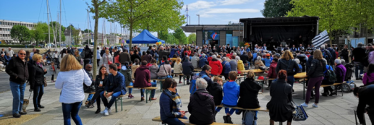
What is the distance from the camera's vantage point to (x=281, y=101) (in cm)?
494

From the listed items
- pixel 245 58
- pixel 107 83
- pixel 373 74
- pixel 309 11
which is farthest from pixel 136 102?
pixel 309 11

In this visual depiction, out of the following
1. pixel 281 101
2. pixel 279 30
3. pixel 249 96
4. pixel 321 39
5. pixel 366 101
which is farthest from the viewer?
pixel 279 30

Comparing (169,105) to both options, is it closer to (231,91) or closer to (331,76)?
(231,91)

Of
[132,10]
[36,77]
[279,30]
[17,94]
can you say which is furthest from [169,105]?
[279,30]

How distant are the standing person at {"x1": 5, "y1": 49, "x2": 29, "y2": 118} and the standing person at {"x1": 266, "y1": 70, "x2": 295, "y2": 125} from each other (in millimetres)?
5948

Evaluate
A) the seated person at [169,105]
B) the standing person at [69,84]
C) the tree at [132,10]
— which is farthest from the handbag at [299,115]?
the tree at [132,10]

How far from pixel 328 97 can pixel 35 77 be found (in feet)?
29.9

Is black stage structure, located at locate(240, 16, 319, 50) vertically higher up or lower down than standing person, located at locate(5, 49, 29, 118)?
higher up

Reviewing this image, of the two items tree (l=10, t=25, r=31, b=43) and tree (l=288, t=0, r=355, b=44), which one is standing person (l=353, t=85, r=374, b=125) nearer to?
tree (l=288, t=0, r=355, b=44)

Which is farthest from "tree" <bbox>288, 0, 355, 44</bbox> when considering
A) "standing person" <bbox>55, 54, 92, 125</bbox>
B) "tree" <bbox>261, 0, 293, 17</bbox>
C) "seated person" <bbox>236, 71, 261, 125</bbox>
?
"standing person" <bbox>55, 54, 92, 125</bbox>

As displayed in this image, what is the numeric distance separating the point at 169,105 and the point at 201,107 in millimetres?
560

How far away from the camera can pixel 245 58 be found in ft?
51.2

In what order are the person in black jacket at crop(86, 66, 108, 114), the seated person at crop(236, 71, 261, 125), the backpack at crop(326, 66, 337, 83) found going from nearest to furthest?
1. the seated person at crop(236, 71, 261, 125)
2. the person in black jacket at crop(86, 66, 108, 114)
3. the backpack at crop(326, 66, 337, 83)

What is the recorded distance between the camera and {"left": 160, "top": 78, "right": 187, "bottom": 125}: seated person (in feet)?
14.9
